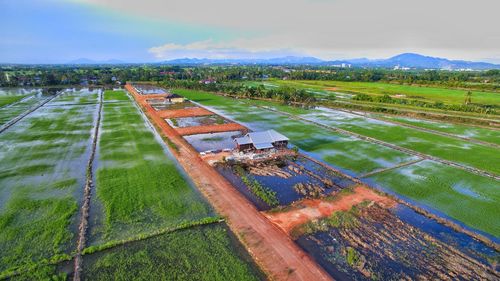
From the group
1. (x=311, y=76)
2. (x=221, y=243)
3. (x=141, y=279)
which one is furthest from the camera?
(x=311, y=76)

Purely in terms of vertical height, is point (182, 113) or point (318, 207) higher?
point (182, 113)

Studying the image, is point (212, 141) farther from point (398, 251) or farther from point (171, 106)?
point (171, 106)

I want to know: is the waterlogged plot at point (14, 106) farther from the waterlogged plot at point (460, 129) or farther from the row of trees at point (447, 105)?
the row of trees at point (447, 105)

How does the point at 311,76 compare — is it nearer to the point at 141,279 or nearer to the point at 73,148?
the point at 73,148

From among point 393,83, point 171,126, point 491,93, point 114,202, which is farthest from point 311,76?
point 114,202

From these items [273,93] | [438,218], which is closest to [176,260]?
[438,218]
